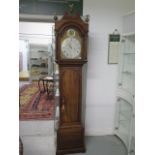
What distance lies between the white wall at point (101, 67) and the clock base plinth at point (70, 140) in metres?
0.52

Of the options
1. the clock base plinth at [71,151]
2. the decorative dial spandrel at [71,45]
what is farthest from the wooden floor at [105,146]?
the decorative dial spandrel at [71,45]

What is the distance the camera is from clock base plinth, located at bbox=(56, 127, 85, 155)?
115 inches

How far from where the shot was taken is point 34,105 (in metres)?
3.56

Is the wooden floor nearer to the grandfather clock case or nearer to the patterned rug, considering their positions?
the grandfather clock case

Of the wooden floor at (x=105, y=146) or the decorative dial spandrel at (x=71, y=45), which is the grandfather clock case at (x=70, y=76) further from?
the wooden floor at (x=105, y=146)

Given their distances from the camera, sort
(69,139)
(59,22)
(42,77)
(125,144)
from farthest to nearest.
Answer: (42,77) → (125,144) → (69,139) → (59,22)

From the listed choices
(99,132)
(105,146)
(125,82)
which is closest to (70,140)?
(105,146)

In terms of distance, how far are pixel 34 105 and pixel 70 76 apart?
1.06 m

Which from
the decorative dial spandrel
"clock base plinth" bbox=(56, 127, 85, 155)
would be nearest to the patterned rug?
"clock base plinth" bbox=(56, 127, 85, 155)

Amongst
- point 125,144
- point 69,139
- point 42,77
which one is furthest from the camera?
point 42,77
